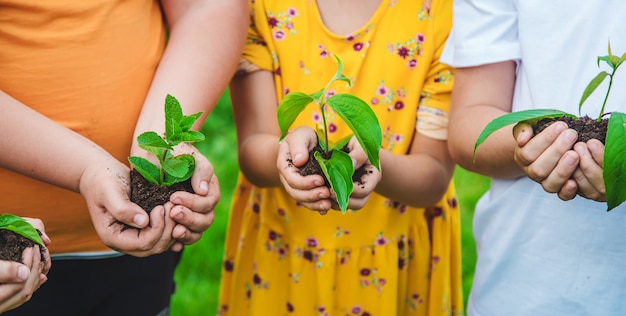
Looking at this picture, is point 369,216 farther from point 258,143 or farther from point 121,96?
point 121,96

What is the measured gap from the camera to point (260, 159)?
5.72 feet

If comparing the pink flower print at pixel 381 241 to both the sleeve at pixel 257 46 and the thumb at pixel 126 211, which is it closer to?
the sleeve at pixel 257 46

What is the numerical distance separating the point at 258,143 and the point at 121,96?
0.35 metres

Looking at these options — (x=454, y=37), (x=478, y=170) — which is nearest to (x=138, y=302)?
(x=478, y=170)

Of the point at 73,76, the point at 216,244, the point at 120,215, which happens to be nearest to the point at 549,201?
the point at 120,215

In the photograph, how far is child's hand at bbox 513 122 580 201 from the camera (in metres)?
1.27

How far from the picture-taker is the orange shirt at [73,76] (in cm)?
146

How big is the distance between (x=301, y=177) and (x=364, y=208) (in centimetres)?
45

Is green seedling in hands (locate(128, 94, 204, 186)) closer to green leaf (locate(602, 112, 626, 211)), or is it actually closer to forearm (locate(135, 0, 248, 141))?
forearm (locate(135, 0, 248, 141))

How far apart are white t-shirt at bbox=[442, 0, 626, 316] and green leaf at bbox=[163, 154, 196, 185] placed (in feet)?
2.05

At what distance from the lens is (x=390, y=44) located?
1799mm

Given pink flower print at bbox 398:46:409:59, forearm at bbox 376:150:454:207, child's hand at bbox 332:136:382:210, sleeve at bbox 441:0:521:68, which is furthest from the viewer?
pink flower print at bbox 398:46:409:59

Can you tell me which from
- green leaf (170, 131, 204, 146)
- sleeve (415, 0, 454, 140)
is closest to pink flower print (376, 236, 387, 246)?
sleeve (415, 0, 454, 140)

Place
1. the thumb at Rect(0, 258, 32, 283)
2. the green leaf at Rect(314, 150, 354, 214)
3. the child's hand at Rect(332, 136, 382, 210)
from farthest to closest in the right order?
the child's hand at Rect(332, 136, 382, 210)
the green leaf at Rect(314, 150, 354, 214)
the thumb at Rect(0, 258, 32, 283)
